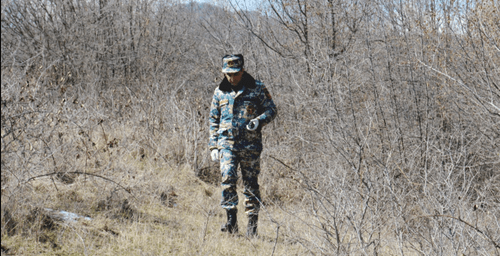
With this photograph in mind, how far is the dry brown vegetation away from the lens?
362 cm

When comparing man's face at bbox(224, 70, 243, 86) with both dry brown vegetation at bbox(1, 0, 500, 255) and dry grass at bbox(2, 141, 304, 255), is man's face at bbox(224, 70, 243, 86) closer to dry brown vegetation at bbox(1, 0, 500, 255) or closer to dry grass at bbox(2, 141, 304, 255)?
dry brown vegetation at bbox(1, 0, 500, 255)

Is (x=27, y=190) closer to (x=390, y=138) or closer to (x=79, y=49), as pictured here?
(x=390, y=138)

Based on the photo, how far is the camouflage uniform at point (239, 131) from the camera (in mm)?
4270

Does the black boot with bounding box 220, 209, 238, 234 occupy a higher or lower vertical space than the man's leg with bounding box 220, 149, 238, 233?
lower

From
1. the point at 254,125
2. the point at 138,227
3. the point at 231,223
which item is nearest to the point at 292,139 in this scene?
the point at 231,223

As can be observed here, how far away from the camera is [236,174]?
170 inches

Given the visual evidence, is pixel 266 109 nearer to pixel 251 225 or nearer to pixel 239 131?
pixel 239 131

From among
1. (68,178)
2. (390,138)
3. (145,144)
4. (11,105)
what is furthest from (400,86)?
(11,105)

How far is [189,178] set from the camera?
20.9 ft

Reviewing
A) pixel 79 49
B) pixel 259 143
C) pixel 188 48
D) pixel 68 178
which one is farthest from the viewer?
pixel 188 48

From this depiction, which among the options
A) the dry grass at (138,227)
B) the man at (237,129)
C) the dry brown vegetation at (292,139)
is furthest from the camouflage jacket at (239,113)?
the dry grass at (138,227)

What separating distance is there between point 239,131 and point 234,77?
22.0 inches

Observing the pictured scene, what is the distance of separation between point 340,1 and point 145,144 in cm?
432

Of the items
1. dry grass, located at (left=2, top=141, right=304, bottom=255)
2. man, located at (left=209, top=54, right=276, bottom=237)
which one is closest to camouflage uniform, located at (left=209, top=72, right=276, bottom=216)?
man, located at (left=209, top=54, right=276, bottom=237)
